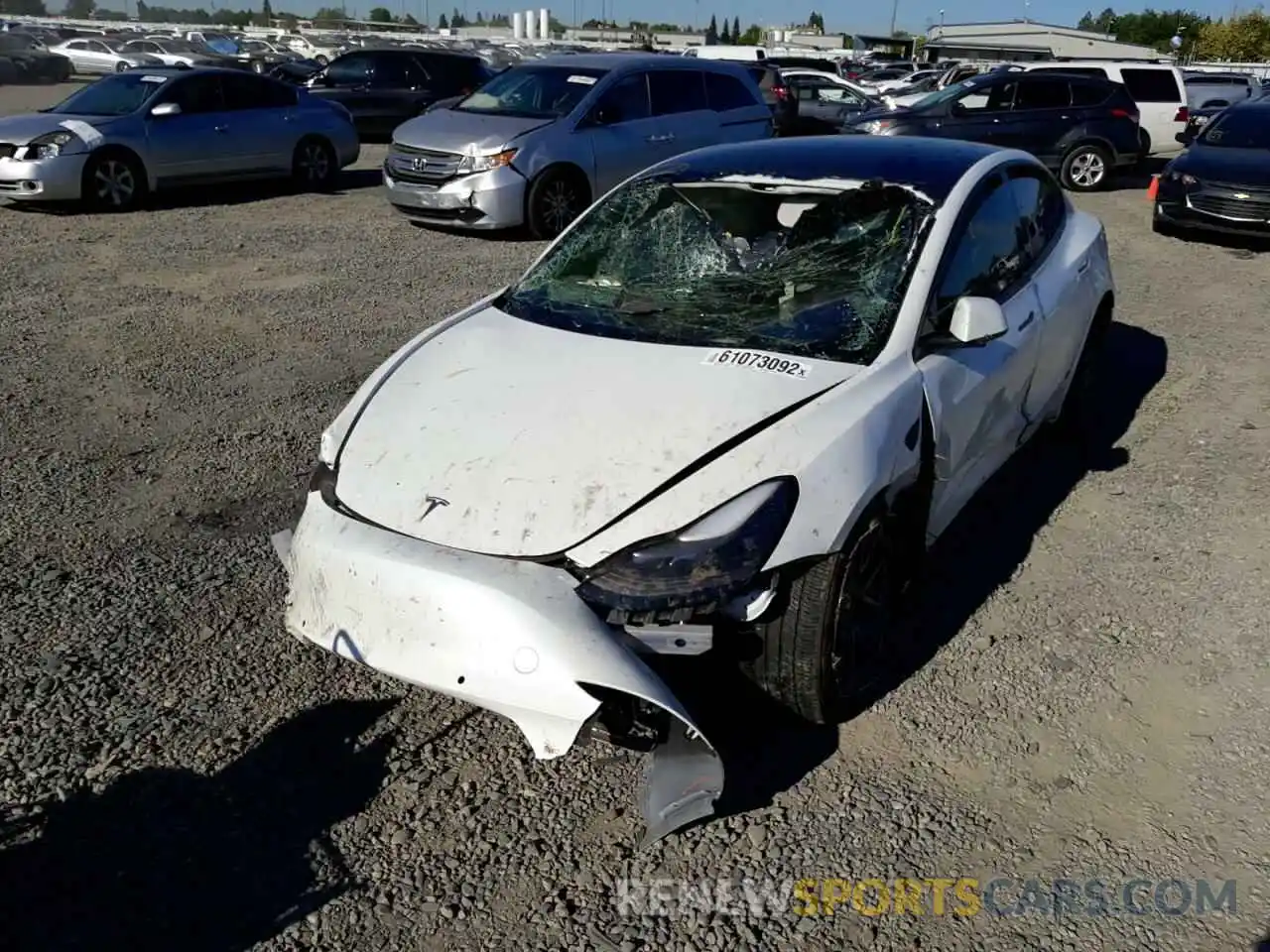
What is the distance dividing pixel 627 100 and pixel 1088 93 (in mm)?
7374

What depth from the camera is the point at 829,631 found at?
2.98 metres

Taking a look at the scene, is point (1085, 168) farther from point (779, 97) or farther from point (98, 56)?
point (98, 56)

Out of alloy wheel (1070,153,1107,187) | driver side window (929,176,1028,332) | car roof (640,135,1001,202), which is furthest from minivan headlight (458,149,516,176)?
alloy wheel (1070,153,1107,187)

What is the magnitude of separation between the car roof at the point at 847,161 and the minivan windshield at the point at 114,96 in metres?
9.32

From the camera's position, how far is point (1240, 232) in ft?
35.1

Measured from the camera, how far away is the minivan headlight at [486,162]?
1024cm

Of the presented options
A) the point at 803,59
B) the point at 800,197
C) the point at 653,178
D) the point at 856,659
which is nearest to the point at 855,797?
the point at 856,659

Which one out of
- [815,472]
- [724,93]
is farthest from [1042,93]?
[815,472]

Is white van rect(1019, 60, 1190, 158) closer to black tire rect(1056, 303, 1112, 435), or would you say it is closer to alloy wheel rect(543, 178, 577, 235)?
alloy wheel rect(543, 178, 577, 235)

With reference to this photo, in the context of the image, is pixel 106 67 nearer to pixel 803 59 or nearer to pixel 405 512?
pixel 803 59

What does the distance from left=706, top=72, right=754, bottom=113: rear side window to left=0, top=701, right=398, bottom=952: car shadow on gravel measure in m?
10.2

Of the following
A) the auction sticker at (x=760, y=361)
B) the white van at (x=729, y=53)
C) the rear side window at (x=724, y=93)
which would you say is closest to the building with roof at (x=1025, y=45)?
the white van at (x=729, y=53)

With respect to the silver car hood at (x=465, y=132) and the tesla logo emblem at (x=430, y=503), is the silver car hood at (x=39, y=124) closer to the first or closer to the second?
the silver car hood at (x=465, y=132)

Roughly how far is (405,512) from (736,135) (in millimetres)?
9972
